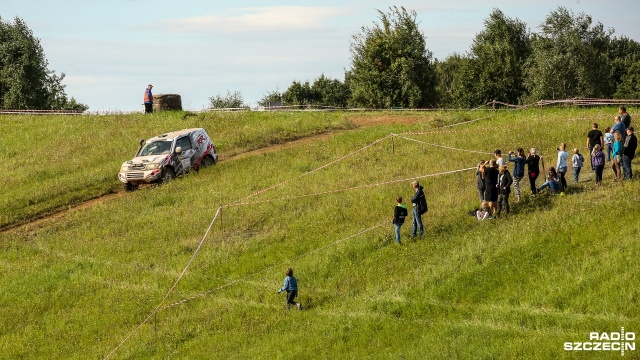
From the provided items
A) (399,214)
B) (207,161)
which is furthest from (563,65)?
(399,214)

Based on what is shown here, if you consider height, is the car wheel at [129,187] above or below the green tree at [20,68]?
below

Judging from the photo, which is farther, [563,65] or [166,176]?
[563,65]

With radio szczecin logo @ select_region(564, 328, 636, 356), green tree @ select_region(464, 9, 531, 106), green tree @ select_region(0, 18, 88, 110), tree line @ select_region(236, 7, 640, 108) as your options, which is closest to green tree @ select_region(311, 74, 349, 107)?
tree line @ select_region(236, 7, 640, 108)

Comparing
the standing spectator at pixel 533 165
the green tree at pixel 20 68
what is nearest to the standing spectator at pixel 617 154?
the standing spectator at pixel 533 165

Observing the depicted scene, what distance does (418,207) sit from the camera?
25.9 meters

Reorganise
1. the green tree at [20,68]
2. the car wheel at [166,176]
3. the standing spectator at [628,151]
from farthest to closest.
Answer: the green tree at [20,68]
the car wheel at [166,176]
the standing spectator at [628,151]

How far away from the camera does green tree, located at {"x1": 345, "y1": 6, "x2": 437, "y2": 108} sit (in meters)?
59.4

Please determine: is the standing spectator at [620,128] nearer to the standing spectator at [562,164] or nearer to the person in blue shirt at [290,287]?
the standing spectator at [562,164]

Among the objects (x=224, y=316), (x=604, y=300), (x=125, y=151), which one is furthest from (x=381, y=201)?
(x=125, y=151)

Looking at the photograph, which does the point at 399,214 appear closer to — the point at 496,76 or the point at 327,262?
the point at 327,262

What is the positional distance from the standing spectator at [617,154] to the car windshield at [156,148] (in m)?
17.8

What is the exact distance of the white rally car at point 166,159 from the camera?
119 ft

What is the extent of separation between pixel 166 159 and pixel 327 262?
506 inches

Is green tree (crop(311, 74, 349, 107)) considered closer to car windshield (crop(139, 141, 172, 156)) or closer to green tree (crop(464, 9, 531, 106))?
green tree (crop(464, 9, 531, 106))
